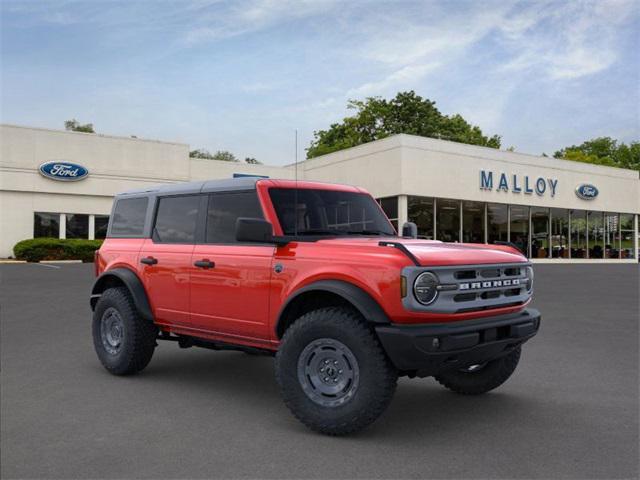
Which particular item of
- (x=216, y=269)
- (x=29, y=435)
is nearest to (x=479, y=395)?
(x=216, y=269)

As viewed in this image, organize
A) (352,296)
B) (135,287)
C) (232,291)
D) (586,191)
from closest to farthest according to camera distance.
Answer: (352,296), (232,291), (135,287), (586,191)

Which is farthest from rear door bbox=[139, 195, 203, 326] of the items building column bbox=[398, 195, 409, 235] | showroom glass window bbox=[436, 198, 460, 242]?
showroom glass window bbox=[436, 198, 460, 242]

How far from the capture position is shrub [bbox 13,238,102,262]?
106 ft

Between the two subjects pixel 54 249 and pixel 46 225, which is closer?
pixel 54 249

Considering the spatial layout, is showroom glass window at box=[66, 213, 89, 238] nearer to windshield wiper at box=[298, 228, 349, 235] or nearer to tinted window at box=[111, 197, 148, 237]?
tinted window at box=[111, 197, 148, 237]

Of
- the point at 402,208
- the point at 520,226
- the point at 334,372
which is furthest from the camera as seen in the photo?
the point at 520,226

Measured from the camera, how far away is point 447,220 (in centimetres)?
3706

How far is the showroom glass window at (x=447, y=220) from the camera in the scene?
120 ft

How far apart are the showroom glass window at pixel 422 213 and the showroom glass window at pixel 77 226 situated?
763 inches

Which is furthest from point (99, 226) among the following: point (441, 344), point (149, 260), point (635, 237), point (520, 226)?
point (635, 237)

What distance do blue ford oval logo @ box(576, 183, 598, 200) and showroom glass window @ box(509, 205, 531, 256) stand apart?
17.0 feet

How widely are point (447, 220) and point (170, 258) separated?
3238 centimetres

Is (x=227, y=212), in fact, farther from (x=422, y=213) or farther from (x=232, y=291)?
(x=422, y=213)

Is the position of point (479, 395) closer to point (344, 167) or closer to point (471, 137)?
point (344, 167)
